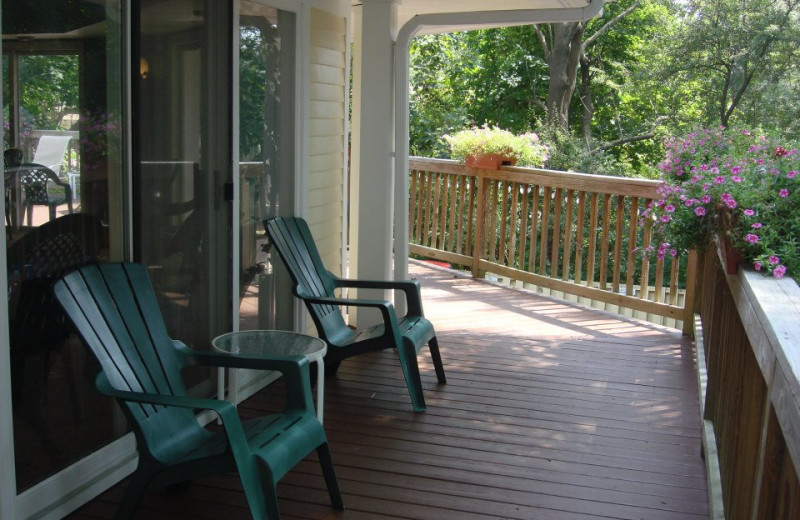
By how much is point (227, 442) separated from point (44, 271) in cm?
86

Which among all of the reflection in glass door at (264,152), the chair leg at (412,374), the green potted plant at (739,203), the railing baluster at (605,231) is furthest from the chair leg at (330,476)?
the railing baluster at (605,231)

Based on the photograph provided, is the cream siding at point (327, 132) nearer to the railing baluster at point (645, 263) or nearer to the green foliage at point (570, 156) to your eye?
the railing baluster at point (645, 263)

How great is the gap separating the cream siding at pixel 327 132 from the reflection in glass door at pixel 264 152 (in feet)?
0.99

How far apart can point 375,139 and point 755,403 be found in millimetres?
3537

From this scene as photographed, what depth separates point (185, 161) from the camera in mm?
3598

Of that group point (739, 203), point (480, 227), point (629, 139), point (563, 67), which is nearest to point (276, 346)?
point (739, 203)

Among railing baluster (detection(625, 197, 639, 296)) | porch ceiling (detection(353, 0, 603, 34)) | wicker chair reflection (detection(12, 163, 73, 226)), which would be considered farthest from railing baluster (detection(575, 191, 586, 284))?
wicker chair reflection (detection(12, 163, 73, 226))

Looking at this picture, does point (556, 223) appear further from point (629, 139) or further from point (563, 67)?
point (629, 139)

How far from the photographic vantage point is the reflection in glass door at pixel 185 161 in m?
3.29

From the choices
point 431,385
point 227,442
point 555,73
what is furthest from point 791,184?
point 555,73

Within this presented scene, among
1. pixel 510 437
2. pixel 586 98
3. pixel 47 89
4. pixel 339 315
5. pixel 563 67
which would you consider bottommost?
pixel 510 437

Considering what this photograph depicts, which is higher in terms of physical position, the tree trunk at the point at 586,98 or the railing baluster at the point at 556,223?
the tree trunk at the point at 586,98

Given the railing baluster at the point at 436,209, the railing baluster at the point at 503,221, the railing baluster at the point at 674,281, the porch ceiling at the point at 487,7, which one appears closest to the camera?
the porch ceiling at the point at 487,7

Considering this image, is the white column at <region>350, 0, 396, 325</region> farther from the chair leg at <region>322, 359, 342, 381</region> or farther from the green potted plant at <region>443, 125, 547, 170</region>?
the green potted plant at <region>443, 125, 547, 170</region>
